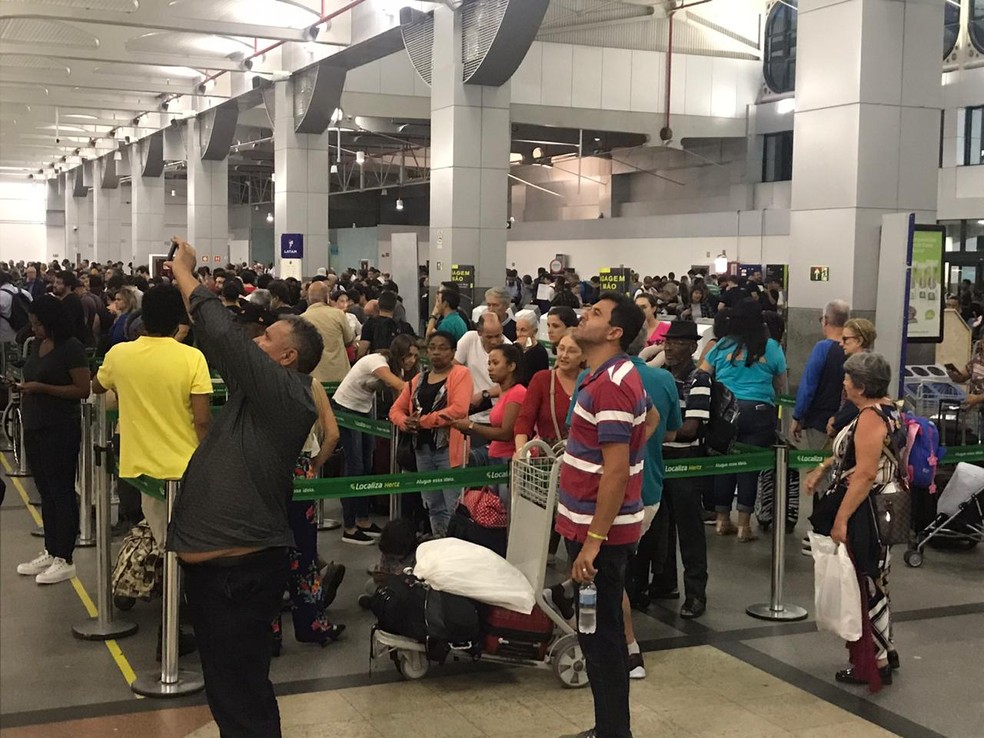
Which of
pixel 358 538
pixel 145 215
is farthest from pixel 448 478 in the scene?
pixel 145 215

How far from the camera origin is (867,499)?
5.31 m

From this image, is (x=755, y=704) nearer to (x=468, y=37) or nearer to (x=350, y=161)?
(x=468, y=37)

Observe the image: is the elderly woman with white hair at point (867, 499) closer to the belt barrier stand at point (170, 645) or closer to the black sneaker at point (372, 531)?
the belt barrier stand at point (170, 645)

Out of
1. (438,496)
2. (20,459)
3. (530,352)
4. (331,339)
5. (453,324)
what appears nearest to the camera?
(438,496)

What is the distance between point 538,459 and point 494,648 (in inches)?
36.4

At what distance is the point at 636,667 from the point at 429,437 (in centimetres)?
223

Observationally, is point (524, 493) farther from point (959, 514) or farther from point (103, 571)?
point (959, 514)

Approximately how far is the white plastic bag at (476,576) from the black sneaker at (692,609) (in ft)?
5.27

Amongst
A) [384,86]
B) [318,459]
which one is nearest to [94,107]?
[384,86]

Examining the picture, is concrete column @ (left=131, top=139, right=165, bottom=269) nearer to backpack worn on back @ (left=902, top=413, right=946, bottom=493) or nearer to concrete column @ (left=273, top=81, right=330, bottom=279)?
concrete column @ (left=273, top=81, right=330, bottom=279)

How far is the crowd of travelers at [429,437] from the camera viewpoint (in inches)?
134

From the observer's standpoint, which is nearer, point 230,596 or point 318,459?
point 230,596

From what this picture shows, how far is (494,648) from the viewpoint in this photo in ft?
17.3

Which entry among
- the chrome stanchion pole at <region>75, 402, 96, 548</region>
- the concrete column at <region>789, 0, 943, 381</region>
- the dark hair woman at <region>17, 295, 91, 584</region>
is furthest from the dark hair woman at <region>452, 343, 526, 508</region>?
the concrete column at <region>789, 0, 943, 381</region>
